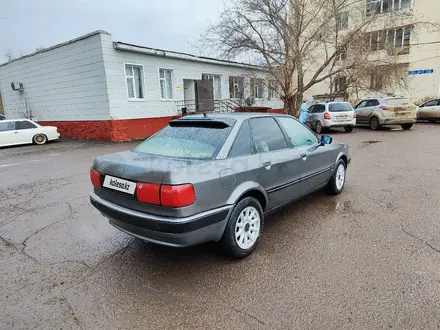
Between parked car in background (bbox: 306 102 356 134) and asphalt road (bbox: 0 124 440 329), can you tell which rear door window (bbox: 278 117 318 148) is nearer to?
asphalt road (bbox: 0 124 440 329)

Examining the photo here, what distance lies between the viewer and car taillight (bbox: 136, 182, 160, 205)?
2.49 metres

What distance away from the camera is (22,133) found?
13133 mm

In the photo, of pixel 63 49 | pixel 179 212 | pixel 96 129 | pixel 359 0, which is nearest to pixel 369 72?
pixel 359 0

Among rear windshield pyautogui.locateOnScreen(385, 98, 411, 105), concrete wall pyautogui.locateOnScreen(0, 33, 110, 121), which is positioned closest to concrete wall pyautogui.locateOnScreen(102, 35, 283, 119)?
concrete wall pyautogui.locateOnScreen(0, 33, 110, 121)

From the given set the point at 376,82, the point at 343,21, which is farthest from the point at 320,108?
the point at 343,21

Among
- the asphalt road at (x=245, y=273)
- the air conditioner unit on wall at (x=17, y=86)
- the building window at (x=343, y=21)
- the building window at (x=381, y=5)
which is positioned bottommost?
the asphalt road at (x=245, y=273)

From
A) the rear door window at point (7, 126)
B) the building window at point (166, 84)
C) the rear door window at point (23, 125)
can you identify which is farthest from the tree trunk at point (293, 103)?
the rear door window at point (7, 126)

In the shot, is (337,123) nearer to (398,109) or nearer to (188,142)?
(398,109)

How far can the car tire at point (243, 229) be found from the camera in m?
2.85

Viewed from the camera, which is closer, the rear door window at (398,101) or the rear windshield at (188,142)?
the rear windshield at (188,142)

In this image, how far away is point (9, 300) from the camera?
247cm

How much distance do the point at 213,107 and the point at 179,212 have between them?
16.3 metres

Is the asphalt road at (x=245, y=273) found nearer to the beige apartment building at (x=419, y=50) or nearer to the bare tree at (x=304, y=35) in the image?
the bare tree at (x=304, y=35)

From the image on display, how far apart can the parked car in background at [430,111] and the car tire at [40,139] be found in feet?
71.0
